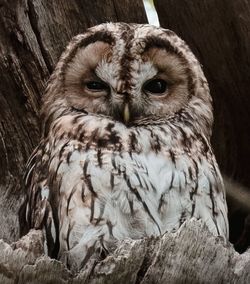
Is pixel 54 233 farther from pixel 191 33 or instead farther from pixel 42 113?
pixel 191 33

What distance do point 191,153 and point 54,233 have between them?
2.00ft

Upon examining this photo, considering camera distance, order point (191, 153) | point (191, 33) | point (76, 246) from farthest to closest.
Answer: point (191, 33), point (191, 153), point (76, 246)

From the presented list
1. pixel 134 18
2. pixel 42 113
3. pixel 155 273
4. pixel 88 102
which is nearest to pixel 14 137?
pixel 42 113

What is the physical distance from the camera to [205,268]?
293 cm

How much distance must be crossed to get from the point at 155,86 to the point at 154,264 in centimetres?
109

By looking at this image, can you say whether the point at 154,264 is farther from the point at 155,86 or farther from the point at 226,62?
the point at 226,62

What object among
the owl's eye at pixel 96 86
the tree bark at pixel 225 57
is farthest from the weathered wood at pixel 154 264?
the tree bark at pixel 225 57

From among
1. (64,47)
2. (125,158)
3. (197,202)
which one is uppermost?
(64,47)

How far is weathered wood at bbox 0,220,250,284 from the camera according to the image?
284 centimetres

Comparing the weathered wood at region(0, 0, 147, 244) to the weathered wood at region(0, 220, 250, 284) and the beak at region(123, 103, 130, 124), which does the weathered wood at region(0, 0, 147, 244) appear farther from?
the weathered wood at region(0, 220, 250, 284)

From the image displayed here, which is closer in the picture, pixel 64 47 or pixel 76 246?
pixel 76 246

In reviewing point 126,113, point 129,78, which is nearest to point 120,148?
point 126,113

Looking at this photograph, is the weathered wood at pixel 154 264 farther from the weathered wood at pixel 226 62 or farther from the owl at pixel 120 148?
the weathered wood at pixel 226 62

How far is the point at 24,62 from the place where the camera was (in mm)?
4082
